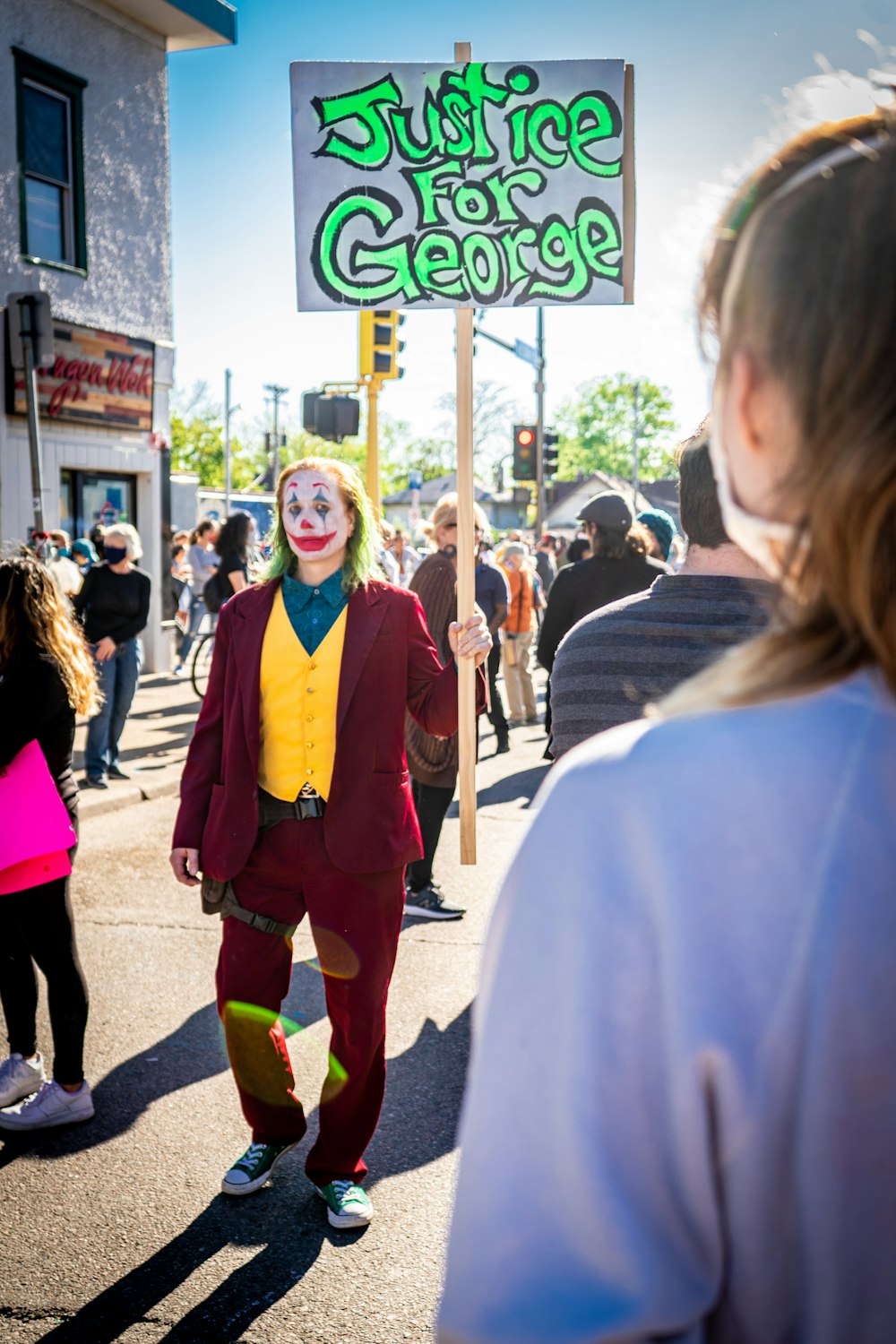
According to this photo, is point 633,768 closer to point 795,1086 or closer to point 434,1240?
point 795,1086

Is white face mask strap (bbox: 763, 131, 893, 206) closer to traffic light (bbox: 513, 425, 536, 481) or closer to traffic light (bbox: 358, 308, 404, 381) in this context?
traffic light (bbox: 358, 308, 404, 381)

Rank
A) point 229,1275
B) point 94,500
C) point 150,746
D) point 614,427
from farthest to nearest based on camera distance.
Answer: point 614,427 < point 94,500 < point 150,746 < point 229,1275

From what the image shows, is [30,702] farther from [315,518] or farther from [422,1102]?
[422,1102]

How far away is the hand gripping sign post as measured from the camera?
3.70m

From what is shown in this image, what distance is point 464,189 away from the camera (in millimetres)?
3816

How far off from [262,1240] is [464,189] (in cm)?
318

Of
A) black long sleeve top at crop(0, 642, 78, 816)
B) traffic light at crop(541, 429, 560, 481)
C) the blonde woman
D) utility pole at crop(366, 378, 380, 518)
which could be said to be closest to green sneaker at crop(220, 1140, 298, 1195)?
the blonde woman

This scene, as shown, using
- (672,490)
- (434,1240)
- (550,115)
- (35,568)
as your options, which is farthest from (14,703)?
(672,490)

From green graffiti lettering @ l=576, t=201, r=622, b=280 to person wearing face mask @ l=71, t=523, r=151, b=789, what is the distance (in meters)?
5.59

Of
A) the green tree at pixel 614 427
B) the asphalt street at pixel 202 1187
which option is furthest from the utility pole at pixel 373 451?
the green tree at pixel 614 427

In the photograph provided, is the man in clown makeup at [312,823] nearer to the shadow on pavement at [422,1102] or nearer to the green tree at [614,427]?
the shadow on pavement at [422,1102]

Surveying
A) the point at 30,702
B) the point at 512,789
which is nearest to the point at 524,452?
the point at 512,789

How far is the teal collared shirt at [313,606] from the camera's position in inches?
130

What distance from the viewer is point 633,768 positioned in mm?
791
